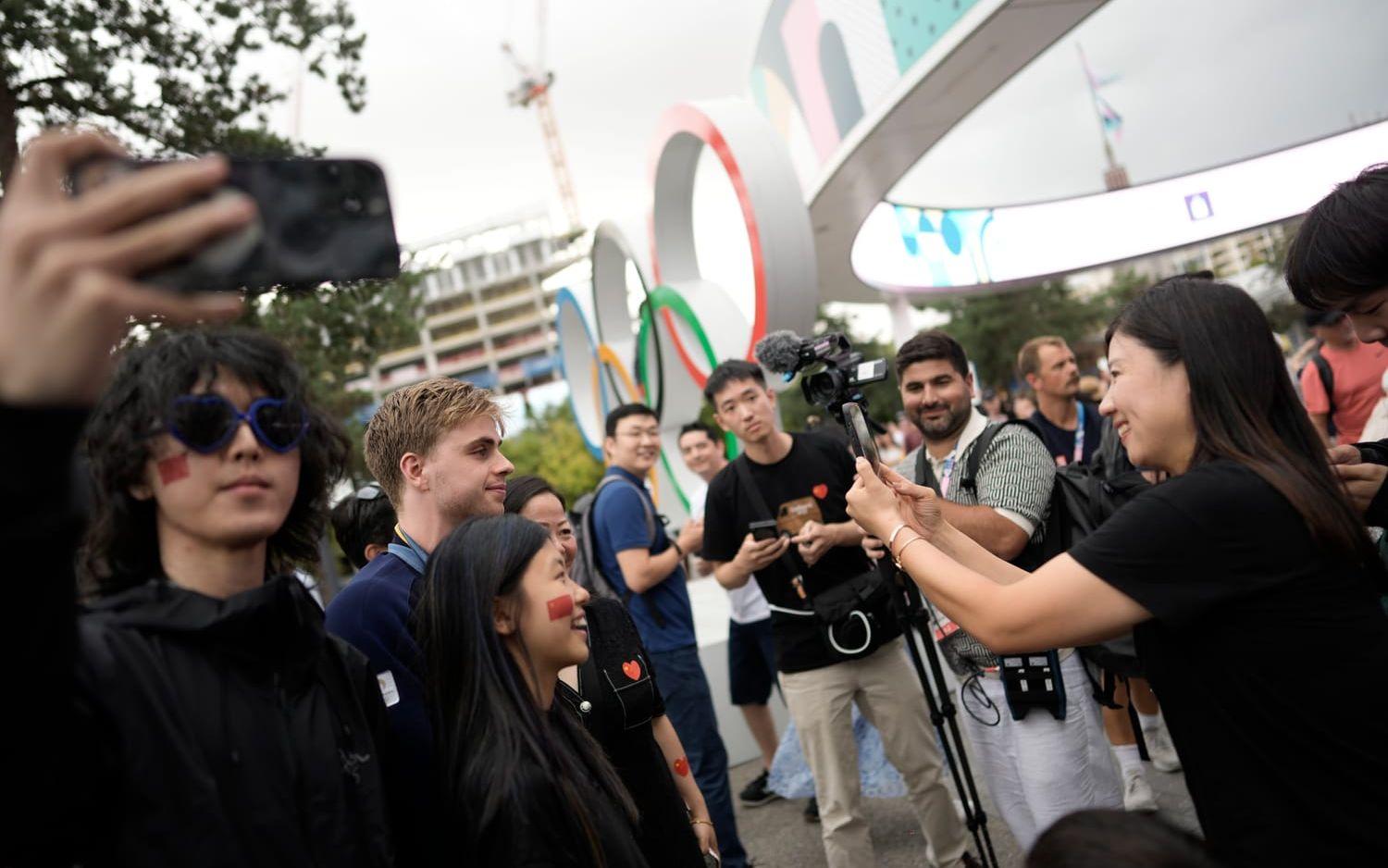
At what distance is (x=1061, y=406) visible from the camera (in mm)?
6113

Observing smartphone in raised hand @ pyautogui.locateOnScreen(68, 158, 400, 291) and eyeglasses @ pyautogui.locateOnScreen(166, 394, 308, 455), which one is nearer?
smartphone in raised hand @ pyautogui.locateOnScreen(68, 158, 400, 291)

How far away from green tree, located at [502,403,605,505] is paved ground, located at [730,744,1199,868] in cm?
4041

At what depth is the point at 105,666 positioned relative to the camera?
1.42m

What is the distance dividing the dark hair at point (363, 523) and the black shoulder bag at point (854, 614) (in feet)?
5.52

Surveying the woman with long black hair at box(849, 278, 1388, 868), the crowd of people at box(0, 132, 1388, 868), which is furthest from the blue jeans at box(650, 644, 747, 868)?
the woman with long black hair at box(849, 278, 1388, 868)

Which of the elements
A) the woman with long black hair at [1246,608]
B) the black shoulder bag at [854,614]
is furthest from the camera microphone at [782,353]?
the woman with long black hair at [1246,608]

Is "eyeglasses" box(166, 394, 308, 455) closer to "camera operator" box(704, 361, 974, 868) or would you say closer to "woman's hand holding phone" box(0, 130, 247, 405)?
"woman's hand holding phone" box(0, 130, 247, 405)

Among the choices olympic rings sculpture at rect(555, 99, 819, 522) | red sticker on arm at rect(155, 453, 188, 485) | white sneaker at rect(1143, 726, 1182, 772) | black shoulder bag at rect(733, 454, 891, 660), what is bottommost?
white sneaker at rect(1143, 726, 1182, 772)

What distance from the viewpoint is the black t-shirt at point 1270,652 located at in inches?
71.6

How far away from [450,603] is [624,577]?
264 centimetres

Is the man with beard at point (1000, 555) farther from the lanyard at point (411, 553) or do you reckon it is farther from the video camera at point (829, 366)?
the lanyard at point (411, 553)

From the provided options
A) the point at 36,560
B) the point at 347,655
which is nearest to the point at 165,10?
the point at 347,655

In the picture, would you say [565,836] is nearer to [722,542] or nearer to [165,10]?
[722,542]

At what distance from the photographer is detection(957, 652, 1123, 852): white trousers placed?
11.3 feet
